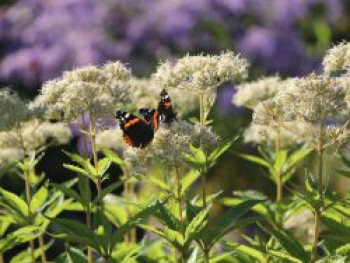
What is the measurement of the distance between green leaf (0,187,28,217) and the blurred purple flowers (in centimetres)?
711

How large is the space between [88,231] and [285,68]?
8.90 m

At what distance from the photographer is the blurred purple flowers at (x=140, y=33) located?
461 inches

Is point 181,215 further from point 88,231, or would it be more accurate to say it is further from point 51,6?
point 51,6

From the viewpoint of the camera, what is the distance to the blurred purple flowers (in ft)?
38.4

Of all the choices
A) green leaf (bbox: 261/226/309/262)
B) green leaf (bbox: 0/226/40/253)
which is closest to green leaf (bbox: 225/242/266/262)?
green leaf (bbox: 261/226/309/262)

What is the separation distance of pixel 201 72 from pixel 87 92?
0.59 m

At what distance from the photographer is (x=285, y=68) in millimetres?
12320

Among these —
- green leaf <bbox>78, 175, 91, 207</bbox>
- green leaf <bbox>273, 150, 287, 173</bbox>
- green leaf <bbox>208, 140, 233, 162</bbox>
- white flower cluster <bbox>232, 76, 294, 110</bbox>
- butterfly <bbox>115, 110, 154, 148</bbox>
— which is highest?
butterfly <bbox>115, 110, 154, 148</bbox>

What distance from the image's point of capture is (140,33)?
12.1 meters

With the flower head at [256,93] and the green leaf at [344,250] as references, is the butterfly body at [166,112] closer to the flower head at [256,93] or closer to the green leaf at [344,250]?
the flower head at [256,93]

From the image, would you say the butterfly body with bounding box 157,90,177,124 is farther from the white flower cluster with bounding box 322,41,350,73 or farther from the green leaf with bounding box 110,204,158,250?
the white flower cluster with bounding box 322,41,350,73

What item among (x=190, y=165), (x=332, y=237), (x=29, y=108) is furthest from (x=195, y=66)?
(x=332, y=237)

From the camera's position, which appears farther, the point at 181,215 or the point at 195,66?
the point at 195,66

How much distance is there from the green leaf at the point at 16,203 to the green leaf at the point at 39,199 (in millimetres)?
47
